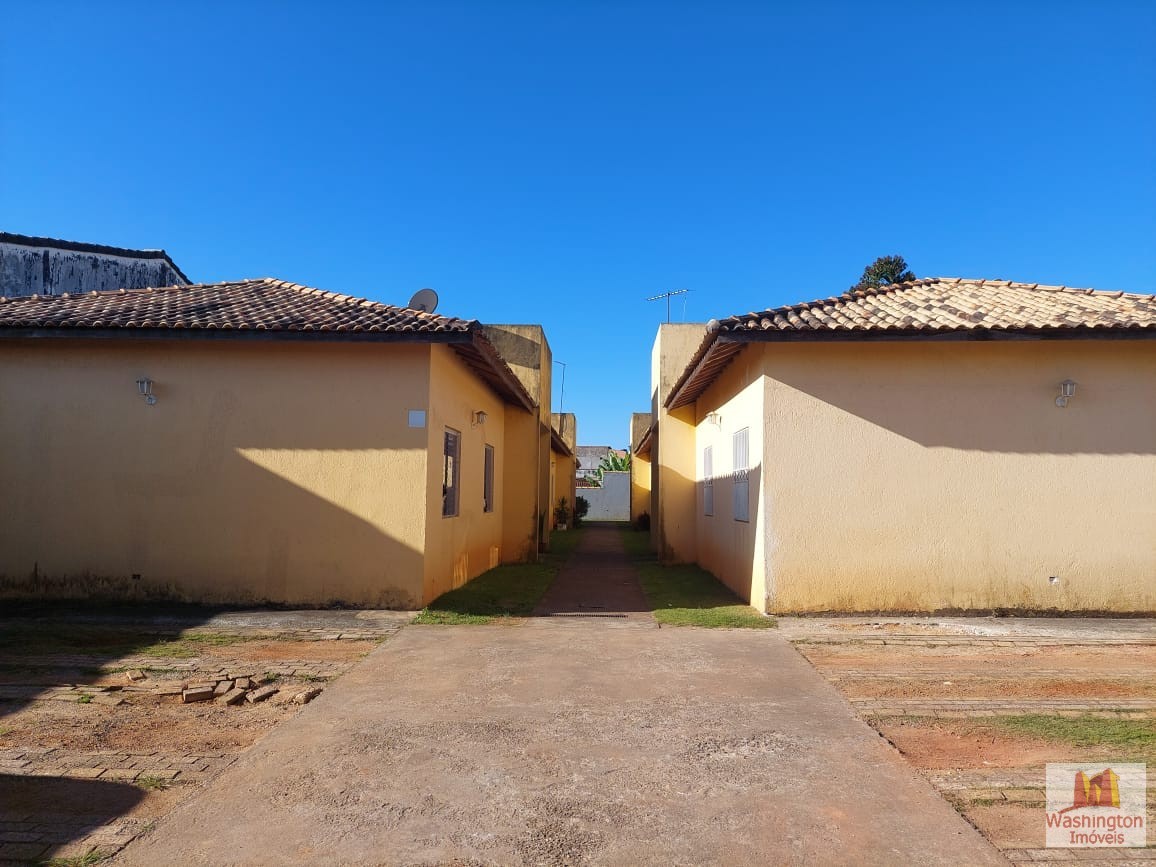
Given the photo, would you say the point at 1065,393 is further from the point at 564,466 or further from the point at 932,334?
the point at 564,466

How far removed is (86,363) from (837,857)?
9982mm

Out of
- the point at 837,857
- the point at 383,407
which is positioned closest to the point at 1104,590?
the point at 837,857

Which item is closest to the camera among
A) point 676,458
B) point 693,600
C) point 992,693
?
point 992,693

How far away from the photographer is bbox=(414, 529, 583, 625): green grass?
352 inches

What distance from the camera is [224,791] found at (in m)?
3.95

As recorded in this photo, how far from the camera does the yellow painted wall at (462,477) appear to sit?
32.0 ft

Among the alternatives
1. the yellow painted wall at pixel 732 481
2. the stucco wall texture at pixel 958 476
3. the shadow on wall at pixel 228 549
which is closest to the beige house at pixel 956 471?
the stucco wall texture at pixel 958 476

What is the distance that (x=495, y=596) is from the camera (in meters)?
10.8

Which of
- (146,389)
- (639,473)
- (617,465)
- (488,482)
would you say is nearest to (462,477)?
(488,482)

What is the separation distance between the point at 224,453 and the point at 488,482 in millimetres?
6152

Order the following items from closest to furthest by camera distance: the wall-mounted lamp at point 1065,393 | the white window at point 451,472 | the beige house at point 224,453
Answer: the wall-mounted lamp at point 1065,393 < the beige house at point 224,453 < the white window at point 451,472

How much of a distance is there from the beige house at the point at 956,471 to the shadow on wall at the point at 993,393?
2 centimetres

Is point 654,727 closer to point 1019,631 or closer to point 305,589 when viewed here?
point 1019,631

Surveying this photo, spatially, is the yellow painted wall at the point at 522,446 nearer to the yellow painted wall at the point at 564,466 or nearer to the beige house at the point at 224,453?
the beige house at the point at 224,453
